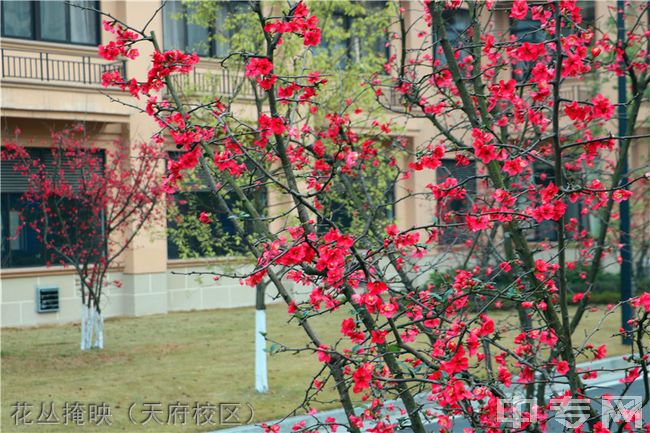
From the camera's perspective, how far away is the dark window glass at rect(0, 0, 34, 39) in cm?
2025

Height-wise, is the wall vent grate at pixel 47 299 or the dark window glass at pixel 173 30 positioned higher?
the dark window glass at pixel 173 30

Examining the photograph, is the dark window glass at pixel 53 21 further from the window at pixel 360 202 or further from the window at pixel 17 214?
the window at pixel 360 202

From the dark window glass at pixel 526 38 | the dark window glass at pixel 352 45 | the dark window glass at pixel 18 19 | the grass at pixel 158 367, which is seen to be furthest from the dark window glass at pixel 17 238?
the dark window glass at pixel 526 38

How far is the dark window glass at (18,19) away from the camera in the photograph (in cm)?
2025

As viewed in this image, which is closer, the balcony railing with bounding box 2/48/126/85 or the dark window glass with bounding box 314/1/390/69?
the dark window glass with bounding box 314/1/390/69

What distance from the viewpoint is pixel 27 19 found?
67.8 feet

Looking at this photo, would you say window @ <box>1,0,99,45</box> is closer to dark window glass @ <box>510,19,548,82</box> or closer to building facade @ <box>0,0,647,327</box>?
building facade @ <box>0,0,647,327</box>

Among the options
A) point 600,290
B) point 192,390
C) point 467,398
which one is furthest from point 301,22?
point 600,290

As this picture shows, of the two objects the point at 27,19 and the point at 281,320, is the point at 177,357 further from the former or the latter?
the point at 27,19

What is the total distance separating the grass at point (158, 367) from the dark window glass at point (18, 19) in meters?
6.51

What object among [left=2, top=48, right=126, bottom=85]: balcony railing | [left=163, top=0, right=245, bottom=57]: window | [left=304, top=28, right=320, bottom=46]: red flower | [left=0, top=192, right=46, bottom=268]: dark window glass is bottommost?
[left=0, top=192, right=46, bottom=268]: dark window glass

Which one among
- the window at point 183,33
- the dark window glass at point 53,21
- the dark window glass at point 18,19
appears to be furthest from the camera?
the window at point 183,33

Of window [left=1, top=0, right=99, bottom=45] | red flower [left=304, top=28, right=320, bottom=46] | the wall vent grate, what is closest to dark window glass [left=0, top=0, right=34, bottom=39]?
window [left=1, top=0, right=99, bottom=45]

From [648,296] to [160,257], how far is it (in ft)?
62.5
